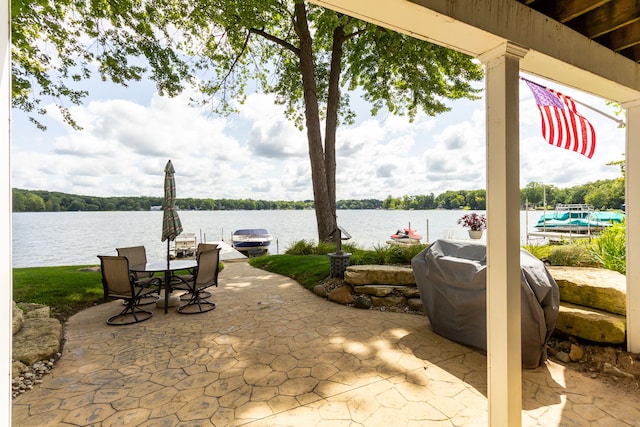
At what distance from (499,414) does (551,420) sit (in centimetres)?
85

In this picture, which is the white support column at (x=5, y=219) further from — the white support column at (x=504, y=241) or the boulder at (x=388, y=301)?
the boulder at (x=388, y=301)

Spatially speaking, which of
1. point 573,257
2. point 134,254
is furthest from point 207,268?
point 573,257

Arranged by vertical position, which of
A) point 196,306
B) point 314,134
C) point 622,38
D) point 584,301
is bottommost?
point 196,306

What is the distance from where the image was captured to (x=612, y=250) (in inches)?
186

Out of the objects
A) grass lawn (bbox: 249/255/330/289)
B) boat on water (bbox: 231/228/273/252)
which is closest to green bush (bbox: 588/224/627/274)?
grass lawn (bbox: 249/255/330/289)

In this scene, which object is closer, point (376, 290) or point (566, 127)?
point (566, 127)

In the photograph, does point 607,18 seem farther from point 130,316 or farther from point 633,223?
point 130,316

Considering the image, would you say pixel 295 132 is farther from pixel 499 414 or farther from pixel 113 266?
pixel 499 414

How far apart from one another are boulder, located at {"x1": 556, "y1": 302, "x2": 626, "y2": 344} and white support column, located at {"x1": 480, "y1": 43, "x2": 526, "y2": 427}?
2176mm

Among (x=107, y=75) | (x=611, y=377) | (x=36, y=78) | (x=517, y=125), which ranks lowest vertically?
(x=611, y=377)

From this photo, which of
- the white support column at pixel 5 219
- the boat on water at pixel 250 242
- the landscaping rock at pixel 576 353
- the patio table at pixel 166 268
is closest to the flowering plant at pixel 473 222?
the landscaping rock at pixel 576 353

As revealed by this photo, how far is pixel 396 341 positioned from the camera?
3.72 metres

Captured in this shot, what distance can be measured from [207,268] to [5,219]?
14.4 ft

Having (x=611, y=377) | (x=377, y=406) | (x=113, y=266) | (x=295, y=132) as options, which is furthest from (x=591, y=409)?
(x=295, y=132)
